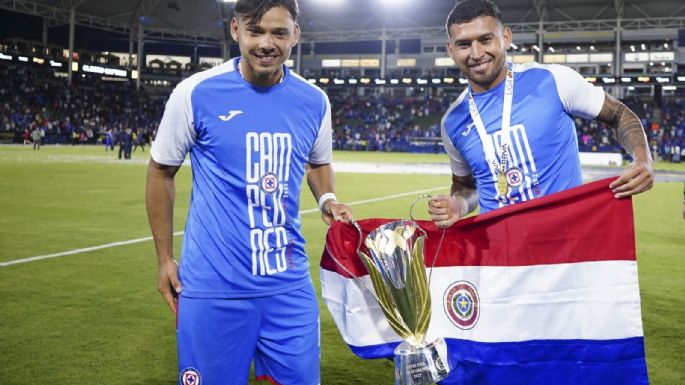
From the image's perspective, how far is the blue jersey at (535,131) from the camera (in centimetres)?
331

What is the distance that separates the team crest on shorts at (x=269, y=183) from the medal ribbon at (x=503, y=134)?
1.20 meters

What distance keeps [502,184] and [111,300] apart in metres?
4.23

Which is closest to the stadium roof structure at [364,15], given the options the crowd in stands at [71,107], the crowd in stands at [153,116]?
the crowd in stands at [71,107]

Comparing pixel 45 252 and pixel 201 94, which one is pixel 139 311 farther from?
pixel 201 94

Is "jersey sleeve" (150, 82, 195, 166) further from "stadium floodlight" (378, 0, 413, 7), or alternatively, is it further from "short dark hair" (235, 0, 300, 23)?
"stadium floodlight" (378, 0, 413, 7)

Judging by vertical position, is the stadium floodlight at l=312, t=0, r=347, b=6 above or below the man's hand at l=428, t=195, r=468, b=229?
above

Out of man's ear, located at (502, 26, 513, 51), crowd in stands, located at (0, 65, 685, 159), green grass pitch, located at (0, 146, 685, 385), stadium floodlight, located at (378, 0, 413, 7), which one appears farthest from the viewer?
stadium floodlight, located at (378, 0, 413, 7)

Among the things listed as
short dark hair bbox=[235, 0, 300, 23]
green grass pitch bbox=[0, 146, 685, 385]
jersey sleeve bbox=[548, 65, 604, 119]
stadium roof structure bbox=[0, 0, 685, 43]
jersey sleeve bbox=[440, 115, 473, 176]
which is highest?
stadium roof structure bbox=[0, 0, 685, 43]

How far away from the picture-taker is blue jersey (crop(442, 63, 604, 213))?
3.31m

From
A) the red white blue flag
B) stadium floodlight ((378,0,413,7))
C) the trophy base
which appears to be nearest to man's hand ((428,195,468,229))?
the red white blue flag

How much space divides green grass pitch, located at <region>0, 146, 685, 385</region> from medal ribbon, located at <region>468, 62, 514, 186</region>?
187 cm

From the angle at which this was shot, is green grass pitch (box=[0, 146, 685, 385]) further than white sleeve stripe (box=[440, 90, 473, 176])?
Yes

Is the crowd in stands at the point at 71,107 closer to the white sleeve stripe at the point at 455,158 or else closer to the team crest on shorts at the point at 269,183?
the white sleeve stripe at the point at 455,158

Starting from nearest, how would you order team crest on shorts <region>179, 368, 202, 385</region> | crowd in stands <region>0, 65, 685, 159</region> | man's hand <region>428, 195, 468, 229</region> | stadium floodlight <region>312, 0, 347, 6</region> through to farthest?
team crest on shorts <region>179, 368, 202, 385</region>, man's hand <region>428, 195, 468, 229</region>, crowd in stands <region>0, 65, 685, 159</region>, stadium floodlight <region>312, 0, 347, 6</region>
